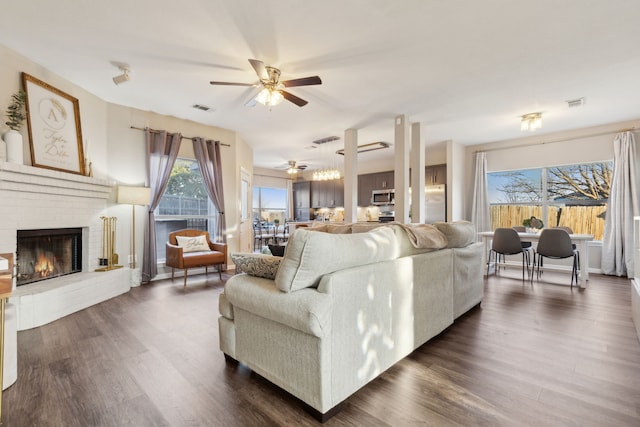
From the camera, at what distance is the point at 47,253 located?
12.0 ft

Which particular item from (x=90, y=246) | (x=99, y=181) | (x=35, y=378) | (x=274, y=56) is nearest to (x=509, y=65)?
(x=274, y=56)

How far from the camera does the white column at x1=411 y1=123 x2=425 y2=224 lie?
5219 mm

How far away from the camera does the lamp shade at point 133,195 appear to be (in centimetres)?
432

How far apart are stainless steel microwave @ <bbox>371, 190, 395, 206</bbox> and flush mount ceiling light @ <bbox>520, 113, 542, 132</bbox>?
3.60 metres

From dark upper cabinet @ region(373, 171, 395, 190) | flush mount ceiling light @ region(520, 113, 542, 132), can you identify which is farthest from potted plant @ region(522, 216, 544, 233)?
dark upper cabinet @ region(373, 171, 395, 190)

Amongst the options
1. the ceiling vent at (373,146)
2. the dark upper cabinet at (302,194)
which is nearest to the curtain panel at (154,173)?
the ceiling vent at (373,146)

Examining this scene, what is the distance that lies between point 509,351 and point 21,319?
14.6 ft

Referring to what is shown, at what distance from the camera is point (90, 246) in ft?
13.4

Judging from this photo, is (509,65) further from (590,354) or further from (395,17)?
(590,354)

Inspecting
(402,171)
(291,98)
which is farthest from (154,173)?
(402,171)

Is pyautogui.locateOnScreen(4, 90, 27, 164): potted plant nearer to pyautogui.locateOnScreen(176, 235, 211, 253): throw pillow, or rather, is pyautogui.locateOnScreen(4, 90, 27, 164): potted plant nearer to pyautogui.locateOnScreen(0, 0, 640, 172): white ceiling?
pyautogui.locateOnScreen(0, 0, 640, 172): white ceiling

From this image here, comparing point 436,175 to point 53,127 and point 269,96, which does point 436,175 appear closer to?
point 269,96

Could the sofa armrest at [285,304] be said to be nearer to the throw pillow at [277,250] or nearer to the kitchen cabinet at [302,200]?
the throw pillow at [277,250]

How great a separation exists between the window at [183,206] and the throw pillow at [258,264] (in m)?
3.83
